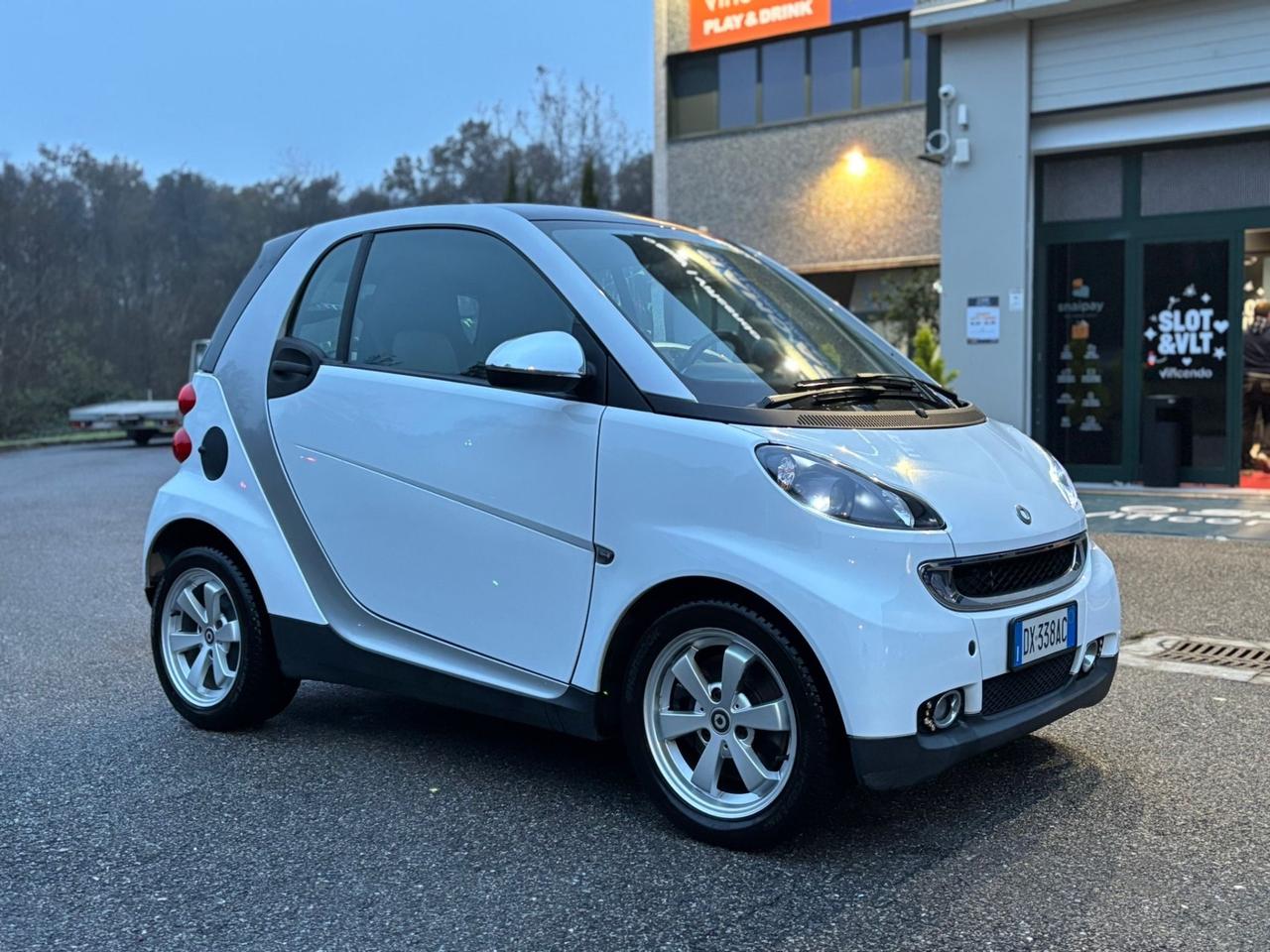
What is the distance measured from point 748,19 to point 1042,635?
73.7 feet

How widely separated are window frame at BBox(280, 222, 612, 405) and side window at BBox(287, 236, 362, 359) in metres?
0.01

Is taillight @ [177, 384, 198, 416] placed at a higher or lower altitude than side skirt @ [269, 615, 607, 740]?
higher

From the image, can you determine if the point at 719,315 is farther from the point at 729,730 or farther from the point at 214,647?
the point at 214,647

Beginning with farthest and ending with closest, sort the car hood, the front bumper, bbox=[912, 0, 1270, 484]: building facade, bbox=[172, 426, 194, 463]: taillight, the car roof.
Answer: bbox=[912, 0, 1270, 484]: building facade
bbox=[172, 426, 194, 463]: taillight
the car roof
the car hood
the front bumper

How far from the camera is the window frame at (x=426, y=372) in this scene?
3650 millimetres

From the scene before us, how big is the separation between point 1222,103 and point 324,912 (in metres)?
11.9

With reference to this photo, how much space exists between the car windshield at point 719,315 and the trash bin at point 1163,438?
9.01m

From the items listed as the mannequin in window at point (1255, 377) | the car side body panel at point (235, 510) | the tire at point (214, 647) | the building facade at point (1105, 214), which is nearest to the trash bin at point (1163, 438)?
the building facade at point (1105, 214)

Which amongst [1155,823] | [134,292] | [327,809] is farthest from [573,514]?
[134,292]

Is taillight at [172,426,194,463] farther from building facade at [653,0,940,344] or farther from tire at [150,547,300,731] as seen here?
building facade at [653,0,940,344]

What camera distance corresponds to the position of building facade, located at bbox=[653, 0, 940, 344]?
23.2 m

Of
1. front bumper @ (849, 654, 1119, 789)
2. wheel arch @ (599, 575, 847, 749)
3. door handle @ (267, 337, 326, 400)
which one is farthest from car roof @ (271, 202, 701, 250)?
front bumper @ (849, 654, 1119, 789)

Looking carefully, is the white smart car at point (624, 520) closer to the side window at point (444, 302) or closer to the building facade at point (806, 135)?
the side window at point (444, 302)

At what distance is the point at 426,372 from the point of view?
13.4 feet
